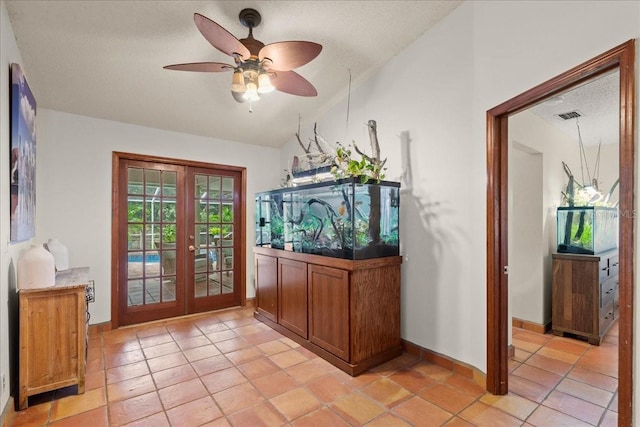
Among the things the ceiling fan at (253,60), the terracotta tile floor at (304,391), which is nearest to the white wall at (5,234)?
the terracotta tile floor at (304,391)

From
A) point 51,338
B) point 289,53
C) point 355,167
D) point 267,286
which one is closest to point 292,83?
point 289,53

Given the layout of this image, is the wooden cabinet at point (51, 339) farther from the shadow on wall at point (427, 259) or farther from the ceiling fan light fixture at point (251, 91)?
the shadow on wall at point (427, 259)

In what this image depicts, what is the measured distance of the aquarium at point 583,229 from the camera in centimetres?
325

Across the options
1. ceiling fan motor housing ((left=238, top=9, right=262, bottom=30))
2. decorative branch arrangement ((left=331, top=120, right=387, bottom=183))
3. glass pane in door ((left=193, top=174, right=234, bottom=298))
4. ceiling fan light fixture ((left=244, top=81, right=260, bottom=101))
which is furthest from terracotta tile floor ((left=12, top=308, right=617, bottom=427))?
ceiling fan motor housing ((left=238, top=9, right=262, bottom=30))

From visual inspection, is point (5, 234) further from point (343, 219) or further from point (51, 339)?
point (343, 219)

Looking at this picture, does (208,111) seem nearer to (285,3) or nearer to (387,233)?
(285,3)

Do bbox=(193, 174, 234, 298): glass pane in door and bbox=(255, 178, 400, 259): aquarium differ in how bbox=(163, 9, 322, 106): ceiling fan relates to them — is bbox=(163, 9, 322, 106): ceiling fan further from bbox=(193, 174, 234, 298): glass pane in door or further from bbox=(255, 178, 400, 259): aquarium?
bbox=(193, 174, 234, 298): glass pane in door

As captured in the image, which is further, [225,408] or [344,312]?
[344,312]

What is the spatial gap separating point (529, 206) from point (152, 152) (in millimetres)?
4650

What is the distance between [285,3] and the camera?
224cm

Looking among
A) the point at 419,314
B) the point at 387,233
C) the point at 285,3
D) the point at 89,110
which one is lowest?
the point at 419,314

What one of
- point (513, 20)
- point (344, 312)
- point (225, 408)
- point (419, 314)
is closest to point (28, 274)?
point (225, 408)

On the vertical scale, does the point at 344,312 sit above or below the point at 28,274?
below

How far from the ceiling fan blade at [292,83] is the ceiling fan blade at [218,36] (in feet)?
1.19
